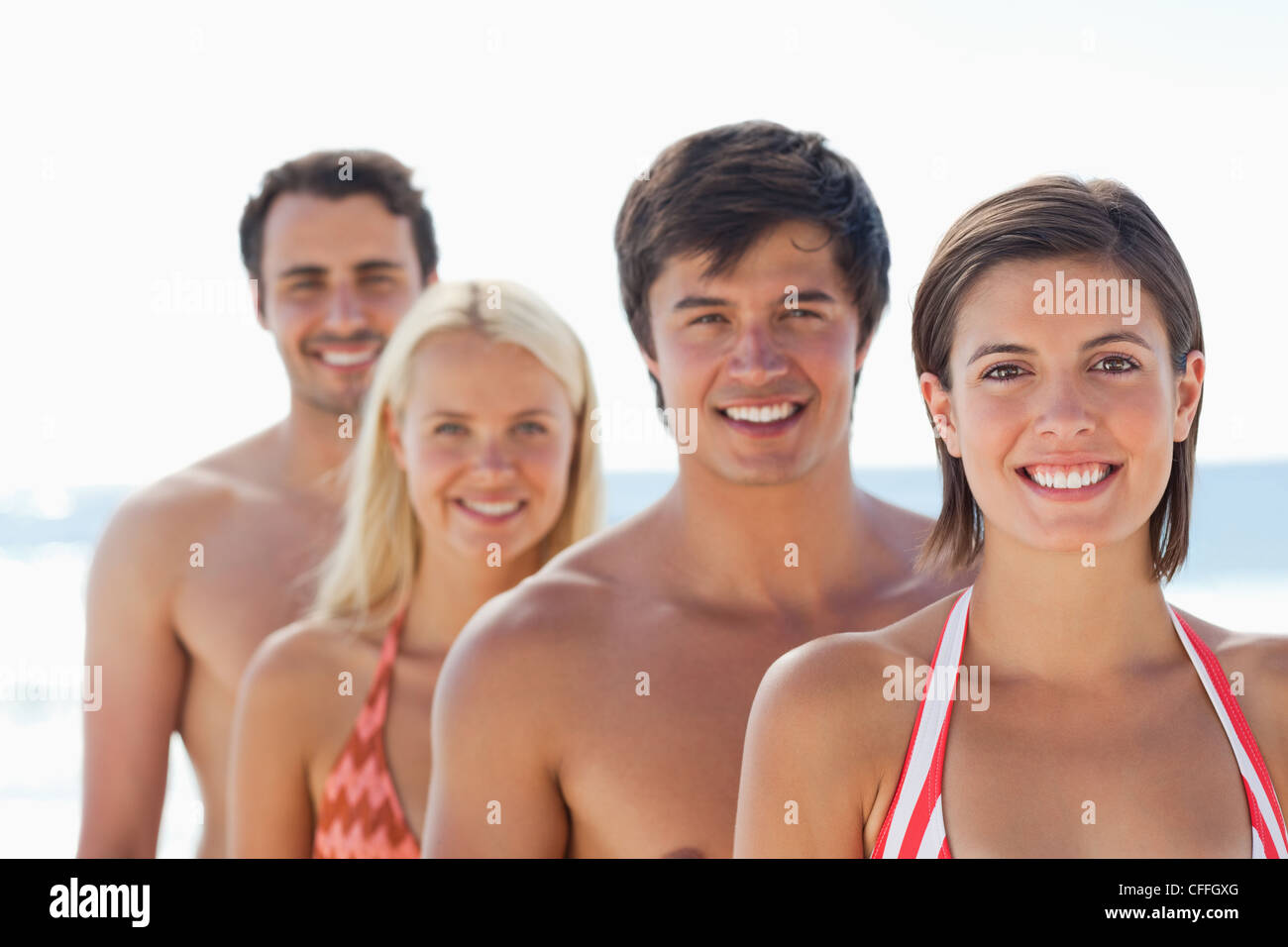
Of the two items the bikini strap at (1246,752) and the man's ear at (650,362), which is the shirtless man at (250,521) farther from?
the bikini strap at (1246,752)

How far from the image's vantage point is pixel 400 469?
3.22 m

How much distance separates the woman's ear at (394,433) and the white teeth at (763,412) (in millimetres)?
988

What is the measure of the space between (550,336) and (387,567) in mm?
674

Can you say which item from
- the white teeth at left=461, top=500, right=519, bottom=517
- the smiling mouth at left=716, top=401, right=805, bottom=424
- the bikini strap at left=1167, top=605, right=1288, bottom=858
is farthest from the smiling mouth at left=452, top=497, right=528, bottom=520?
the bikini strap at left=1167, top=605, right=1288, bottom=858

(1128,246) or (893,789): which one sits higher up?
(1128,246)

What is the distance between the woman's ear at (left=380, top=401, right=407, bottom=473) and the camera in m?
3.17

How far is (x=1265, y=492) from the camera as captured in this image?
51.7 feet

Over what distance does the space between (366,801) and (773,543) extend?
103cm

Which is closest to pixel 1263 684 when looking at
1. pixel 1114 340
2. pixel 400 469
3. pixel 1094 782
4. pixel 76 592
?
pixel 1094 782

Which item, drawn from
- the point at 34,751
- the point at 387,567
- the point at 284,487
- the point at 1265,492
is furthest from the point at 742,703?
the point at 1265,492

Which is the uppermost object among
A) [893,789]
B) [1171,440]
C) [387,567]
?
[387,567]

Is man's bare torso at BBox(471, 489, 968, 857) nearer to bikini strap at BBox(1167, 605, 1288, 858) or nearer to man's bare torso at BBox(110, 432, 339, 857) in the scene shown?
bikini strap at BBox(1167, 605, 1288, 858)
